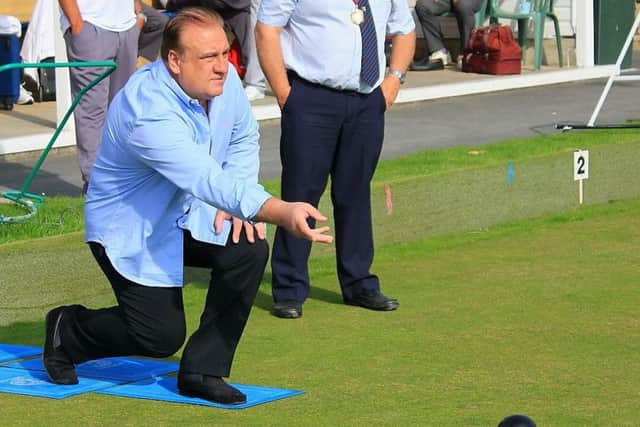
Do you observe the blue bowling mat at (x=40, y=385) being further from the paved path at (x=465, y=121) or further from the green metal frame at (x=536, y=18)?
the green metal frame at (x=536, y=18)

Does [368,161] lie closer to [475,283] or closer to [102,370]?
[475,283]

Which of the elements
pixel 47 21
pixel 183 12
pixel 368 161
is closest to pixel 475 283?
pixel 368 161

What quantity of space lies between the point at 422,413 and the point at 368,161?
1.96 m

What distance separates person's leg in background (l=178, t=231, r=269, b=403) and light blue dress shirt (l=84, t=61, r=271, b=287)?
0.08 meters

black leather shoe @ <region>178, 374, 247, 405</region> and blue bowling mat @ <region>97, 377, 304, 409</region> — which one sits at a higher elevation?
black leather shoe @ <region>178, 374, 247, 405</region>

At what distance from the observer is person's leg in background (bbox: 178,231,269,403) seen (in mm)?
5258

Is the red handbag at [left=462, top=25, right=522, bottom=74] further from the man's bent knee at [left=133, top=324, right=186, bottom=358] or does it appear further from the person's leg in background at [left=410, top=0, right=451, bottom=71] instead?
the man's bent knee at [left=133, top=324, right=186, bottom=358]

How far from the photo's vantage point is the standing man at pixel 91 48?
871 cm

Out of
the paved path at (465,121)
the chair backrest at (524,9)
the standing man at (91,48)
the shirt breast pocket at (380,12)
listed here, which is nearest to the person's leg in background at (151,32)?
the paved path at (465,121)

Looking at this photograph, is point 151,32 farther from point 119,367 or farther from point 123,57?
point 119,367

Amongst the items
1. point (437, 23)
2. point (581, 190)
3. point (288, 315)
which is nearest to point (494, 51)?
point (437, 23)

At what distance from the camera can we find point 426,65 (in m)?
16.5

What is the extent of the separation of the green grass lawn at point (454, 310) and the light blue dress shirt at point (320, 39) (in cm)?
106

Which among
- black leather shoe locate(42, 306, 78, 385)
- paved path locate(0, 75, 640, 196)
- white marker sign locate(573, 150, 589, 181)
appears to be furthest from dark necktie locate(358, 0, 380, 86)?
white marker sign locate(573, 150, 589, 181)
